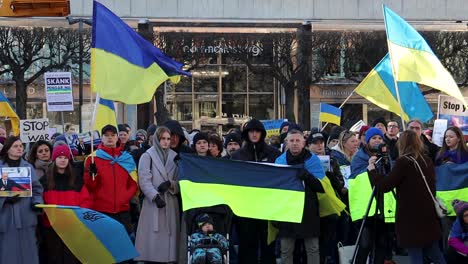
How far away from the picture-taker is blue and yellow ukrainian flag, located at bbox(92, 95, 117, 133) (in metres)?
8.60

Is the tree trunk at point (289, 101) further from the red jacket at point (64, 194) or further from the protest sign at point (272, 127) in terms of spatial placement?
the red jacket at point (64, 194)

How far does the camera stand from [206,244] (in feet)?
24.9

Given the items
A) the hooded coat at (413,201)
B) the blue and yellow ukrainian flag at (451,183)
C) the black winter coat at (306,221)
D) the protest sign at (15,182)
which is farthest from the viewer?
the blue and yellow ukrainian flag at (451,183)

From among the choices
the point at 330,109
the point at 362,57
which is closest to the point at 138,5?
the point at 362,57

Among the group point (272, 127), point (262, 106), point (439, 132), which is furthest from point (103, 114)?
point (262, 106)

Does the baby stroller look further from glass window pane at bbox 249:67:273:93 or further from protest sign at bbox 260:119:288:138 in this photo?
glass window pane at bbox 249:67:273:93

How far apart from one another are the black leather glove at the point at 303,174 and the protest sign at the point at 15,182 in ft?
8.95

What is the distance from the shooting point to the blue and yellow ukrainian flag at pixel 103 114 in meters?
8.60

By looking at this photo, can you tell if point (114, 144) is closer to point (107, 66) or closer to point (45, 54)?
point (107, 66)

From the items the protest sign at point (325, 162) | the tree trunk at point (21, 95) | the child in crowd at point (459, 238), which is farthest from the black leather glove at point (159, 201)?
the tree trunk at point (21, 95)

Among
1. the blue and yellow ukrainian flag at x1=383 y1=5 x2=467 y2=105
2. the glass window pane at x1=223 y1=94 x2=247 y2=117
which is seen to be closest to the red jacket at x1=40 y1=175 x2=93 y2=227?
the blue and yellow ukrainian flag at x1=383 y1=5 x2=467 y2=105

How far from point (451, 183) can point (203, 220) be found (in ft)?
10.6

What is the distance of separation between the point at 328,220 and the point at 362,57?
2323 cm

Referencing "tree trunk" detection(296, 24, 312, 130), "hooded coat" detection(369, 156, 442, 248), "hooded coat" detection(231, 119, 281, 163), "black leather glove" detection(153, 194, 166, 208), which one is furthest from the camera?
"tree trunk" detection(296, 24, 312, 130)
